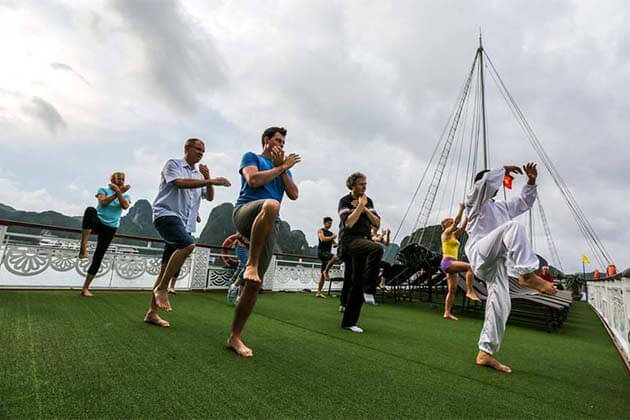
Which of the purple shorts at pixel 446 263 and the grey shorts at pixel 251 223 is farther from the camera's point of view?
the purple shorts at pixel 446 263

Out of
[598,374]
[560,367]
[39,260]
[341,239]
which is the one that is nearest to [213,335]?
[341,239]

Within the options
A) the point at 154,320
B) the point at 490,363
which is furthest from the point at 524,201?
the point at 154,320

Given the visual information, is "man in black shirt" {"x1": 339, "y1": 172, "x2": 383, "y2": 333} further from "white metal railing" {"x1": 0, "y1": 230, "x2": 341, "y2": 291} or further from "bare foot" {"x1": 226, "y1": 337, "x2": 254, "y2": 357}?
"white metal railing" {"x1": 0, "y1": 230, "x2": 341, "y2": 291}

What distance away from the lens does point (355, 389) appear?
4.73 ft

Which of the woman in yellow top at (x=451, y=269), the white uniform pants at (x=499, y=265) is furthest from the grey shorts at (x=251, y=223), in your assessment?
the woman in yellow top at (x=451, y=269)

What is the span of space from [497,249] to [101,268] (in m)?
6.14

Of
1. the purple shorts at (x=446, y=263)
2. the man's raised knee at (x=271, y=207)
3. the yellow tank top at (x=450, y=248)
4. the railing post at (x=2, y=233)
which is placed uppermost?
the yellow tank top at (x=450, y=248)

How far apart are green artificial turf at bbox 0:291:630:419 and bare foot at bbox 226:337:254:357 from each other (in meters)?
0.04

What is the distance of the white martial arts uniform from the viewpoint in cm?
197

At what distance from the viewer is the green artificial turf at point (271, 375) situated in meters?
1.16

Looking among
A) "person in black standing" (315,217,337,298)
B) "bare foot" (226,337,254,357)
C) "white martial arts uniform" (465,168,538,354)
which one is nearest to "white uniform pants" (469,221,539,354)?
"white martial arts uniform" (465,168,538,354)

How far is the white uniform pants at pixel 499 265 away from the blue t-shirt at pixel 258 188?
4.76 feet

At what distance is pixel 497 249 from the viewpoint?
2.08 metres

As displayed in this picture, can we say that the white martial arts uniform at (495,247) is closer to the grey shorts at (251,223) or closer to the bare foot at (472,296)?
the grey shorts at (251,223)
